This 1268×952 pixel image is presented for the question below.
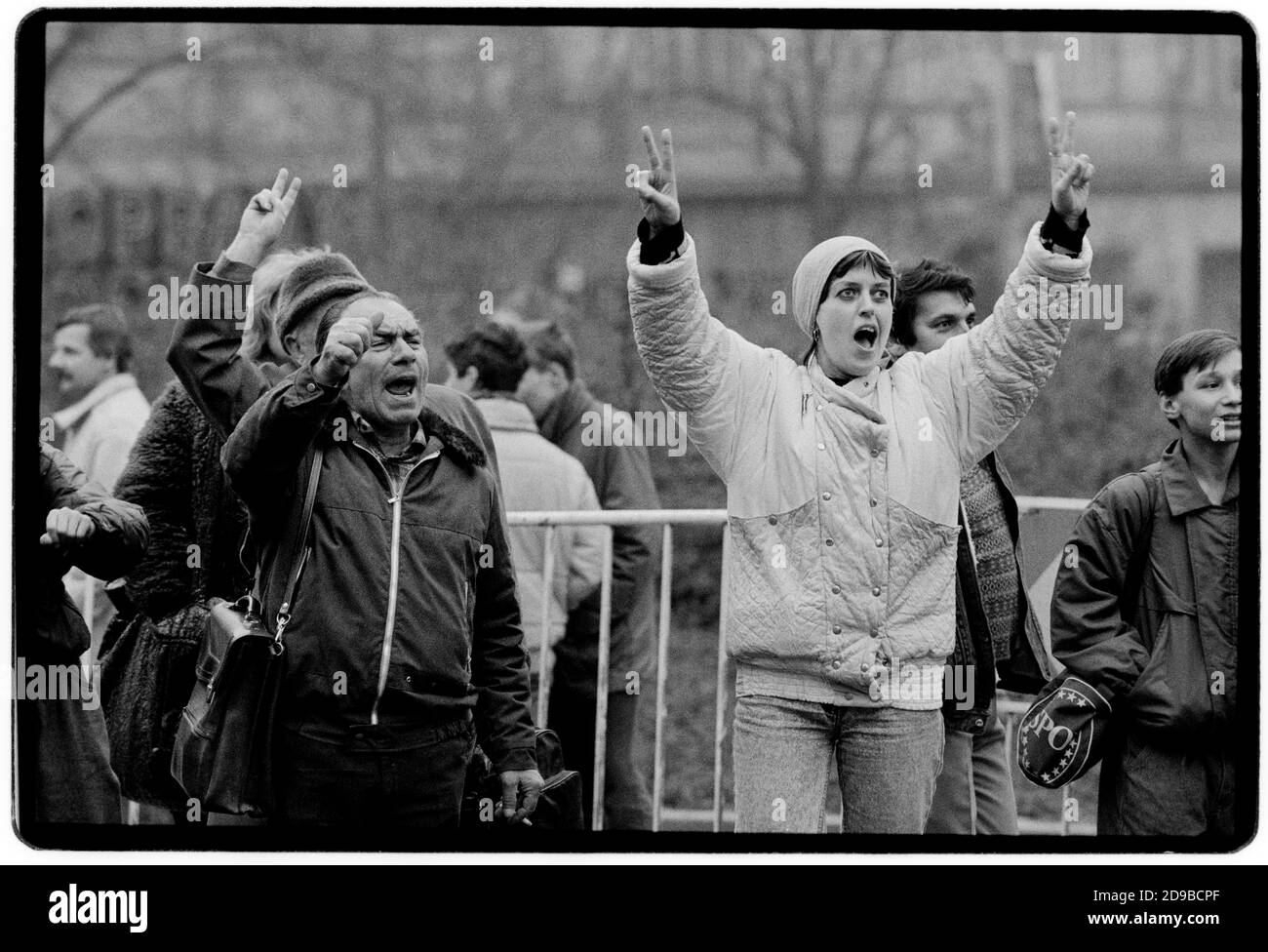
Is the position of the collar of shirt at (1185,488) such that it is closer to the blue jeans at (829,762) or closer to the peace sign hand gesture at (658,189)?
the blue jeans at (829,762)

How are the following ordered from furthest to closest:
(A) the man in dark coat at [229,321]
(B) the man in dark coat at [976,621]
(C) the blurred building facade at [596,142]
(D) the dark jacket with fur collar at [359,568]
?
(B) the man in dark coat at [976,621] → (C) the blurred building facade at [596,142] → (A) the man in dark coat at [229,321] → (D) the dark jacket with fur collar at [359,568]

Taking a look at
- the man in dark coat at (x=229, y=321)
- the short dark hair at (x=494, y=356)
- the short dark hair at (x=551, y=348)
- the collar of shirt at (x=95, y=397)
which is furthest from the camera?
the short dark hair at (x=551, y=348)

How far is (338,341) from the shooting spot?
11.8ft

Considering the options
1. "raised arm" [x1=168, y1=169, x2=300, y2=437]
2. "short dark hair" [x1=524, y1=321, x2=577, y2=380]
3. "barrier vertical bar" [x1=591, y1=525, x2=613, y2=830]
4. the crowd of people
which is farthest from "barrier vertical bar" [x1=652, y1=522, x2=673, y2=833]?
"raised arm" [x1=168, y1=169, x2=300, y2=437]

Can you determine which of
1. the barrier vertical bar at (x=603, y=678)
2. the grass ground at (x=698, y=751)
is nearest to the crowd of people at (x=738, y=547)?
the barrier vertical bar at (x=603, y=678)

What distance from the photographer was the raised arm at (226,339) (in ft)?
12.6

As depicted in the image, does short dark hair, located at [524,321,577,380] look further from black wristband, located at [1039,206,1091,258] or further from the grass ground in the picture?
black wristband, located at [1039,206,1091,258]

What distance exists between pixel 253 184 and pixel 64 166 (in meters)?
0.43

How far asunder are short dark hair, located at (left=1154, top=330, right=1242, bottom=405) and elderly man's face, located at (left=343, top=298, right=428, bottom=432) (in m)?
1.71

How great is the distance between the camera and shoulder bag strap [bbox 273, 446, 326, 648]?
3.74 m

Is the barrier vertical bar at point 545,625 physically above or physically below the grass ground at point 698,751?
above

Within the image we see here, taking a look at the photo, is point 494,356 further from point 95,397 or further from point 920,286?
point 920,286

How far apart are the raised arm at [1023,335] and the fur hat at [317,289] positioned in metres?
1.25
